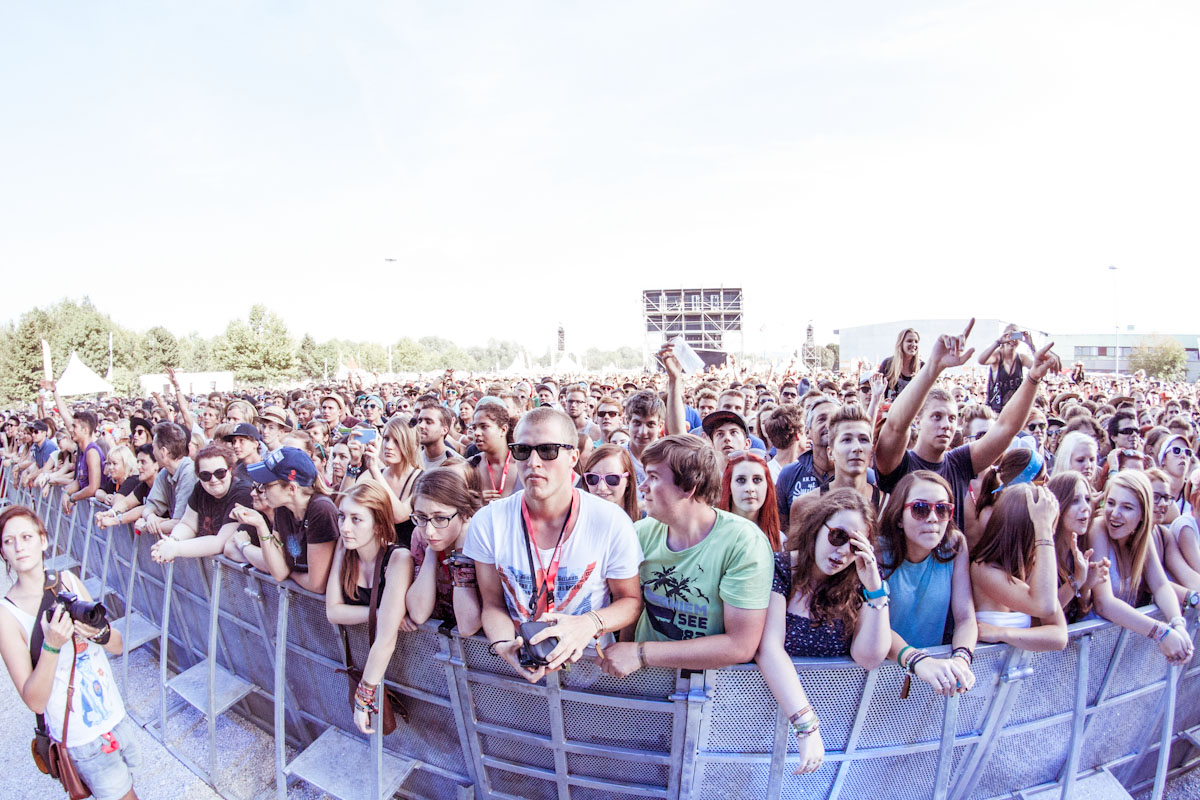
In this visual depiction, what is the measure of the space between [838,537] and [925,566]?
1.92 feet

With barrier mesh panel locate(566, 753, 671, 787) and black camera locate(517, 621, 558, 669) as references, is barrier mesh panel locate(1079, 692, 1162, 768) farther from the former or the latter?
black camera locate(517, 621, 558, 669)

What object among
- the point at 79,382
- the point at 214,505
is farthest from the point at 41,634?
the point at 79,382

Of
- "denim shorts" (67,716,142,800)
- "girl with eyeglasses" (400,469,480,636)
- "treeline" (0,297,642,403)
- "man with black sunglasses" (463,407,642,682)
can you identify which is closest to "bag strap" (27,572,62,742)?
"denim shorts" (67,716,142,800)

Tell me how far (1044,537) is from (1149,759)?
1.81 meters

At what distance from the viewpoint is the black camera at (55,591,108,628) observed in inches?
106

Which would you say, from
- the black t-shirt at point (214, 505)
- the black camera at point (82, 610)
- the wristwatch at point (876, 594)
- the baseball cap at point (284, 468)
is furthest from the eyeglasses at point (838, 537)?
the black t-shirt at point (214, 505)

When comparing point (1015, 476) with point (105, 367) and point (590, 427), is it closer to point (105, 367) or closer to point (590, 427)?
point (590, 427)

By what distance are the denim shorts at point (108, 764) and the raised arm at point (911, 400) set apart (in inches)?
164

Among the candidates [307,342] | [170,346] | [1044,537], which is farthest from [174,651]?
[307,342]

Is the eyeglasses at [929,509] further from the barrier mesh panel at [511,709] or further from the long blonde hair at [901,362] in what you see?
the long blonde hair at [901,362]

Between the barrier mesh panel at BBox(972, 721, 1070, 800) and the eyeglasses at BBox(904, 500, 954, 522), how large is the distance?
0.91 metres

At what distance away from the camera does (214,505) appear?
4.11m

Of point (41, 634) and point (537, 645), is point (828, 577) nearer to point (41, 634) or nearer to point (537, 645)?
point (537, 645)

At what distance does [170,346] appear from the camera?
2217 inches
